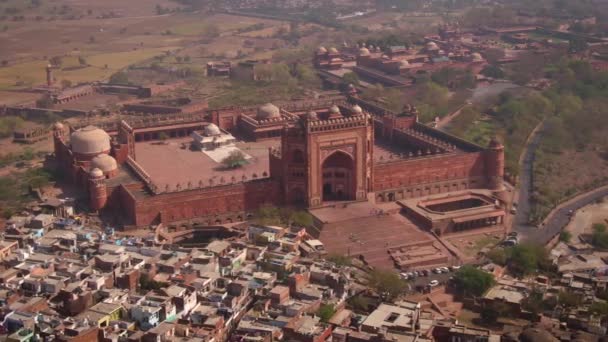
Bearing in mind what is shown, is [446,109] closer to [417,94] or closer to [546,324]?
[417,94]

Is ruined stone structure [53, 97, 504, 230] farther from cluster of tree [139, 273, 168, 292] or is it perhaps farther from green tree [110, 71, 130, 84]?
green tree [110, 71, 130, 84]

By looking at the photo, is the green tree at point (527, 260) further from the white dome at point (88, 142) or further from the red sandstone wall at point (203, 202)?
the white dome at point (88, 142)

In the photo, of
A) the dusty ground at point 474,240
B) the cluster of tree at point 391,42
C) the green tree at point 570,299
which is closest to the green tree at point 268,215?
the dusty ground at point 474,240

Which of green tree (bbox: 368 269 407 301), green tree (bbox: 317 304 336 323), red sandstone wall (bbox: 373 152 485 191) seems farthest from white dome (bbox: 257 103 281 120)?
green tree (bbox: 317 304 336 323)

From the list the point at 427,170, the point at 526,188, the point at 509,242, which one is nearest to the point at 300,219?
the point at 427,170

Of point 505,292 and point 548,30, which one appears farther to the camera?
point 548,30

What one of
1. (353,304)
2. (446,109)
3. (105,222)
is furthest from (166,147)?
(353,304)
